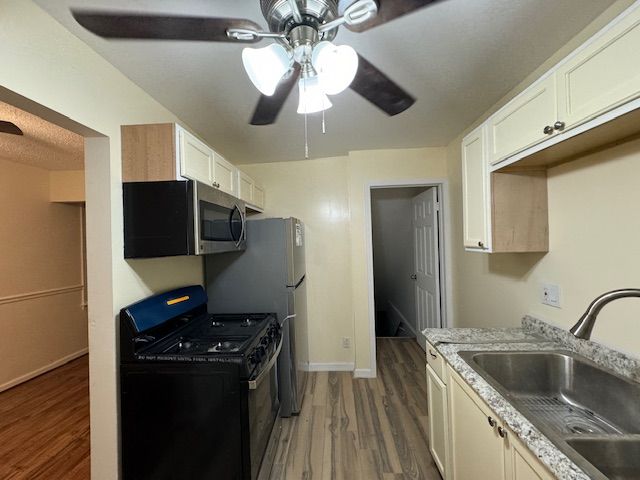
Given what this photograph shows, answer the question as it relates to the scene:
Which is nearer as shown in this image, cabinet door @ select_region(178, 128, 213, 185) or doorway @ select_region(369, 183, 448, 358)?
cabinet door @ select_region(178, 128, 213, 185)

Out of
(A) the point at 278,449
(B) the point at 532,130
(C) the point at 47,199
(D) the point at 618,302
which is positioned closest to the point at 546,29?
(B) the point at 532,130

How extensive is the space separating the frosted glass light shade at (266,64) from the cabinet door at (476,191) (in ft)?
Result: 3.87

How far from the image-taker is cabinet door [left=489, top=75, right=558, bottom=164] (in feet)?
3.60

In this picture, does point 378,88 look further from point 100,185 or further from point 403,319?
point 403,319

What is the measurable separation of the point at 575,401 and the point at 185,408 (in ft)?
6.04

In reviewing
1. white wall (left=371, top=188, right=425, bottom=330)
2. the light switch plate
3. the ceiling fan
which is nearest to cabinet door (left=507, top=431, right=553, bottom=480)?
the light switch plate

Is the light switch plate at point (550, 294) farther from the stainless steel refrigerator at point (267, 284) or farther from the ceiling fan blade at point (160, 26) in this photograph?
the ceiling fan blade at point (160, 26)

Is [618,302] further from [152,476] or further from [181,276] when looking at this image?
[181,276]

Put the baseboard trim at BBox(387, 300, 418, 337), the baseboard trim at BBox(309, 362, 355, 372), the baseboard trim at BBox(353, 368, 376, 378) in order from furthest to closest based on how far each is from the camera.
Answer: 1. the baseboard trim at BBox(387, 300, 418, 337)
2. the baseboard trim at BBox(309, 362, 355, 372)
3. the baseboard trim at BBox(353, 368, 376, 378)

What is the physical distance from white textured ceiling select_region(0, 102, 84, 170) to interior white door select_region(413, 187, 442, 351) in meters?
3.39

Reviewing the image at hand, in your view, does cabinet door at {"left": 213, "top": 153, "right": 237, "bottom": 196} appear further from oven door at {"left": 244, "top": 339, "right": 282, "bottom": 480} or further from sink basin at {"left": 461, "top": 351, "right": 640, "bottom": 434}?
sink basin at {"left": 461, "top": 351, "right": 640, "bottom": 434}

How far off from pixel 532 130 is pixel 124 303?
2.16m

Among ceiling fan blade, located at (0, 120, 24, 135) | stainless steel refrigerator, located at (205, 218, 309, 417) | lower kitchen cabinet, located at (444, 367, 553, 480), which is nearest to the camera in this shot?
lower kitchen cabinet, located at (444, 367, 553, 480)

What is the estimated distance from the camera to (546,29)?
4.12ft
